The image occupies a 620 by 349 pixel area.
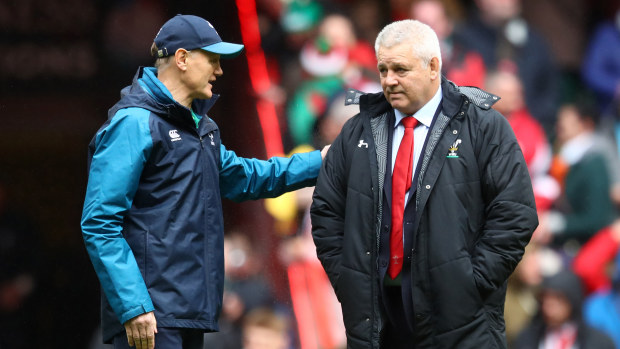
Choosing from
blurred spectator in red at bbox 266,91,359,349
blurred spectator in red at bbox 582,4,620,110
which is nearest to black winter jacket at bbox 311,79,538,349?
blurred spectator in red at bbox 266,91,359,349

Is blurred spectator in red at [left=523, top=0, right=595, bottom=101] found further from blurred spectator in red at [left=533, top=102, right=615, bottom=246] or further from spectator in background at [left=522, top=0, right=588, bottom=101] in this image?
blurred spectator in red at [left=533, top=102, right=615, bottom=246]

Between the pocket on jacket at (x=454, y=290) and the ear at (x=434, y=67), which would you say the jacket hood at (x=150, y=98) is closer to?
the ear at (x=434, y=67)

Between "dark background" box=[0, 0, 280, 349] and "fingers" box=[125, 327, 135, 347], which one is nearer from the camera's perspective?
"fingers" box=[125, 327, 135, 347]

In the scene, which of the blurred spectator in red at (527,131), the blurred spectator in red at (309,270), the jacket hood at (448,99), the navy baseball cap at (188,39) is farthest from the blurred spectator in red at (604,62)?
the navy baseball cap at (188,39)

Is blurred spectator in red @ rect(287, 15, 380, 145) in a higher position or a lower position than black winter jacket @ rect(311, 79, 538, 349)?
higher

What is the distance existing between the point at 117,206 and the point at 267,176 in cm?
92

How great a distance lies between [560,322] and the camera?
19.0ft

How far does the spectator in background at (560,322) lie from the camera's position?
18.9ft

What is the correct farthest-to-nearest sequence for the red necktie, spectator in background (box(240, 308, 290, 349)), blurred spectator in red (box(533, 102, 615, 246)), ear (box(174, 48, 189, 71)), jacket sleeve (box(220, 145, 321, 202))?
blurred spectator in red (box(533, 102, 615, 246))
spectator in background (box(240, 308, 290, 349))
jacket sleeve (box(220, 145, 321, 202))
ear (box(174, 48, 189, 71))
the red necktie

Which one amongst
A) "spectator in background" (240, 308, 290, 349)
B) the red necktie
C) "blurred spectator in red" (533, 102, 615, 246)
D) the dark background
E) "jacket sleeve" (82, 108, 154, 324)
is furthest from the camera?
"blurred spectator in red" (533, 102, 615, 246)

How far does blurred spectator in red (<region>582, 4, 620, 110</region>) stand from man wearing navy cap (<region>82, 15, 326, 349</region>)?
2765 millimetres

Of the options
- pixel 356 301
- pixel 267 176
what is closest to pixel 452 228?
pixel 356 301

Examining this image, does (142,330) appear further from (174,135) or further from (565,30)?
(565,30)

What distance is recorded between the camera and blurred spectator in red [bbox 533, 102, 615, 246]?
5.79 metres
